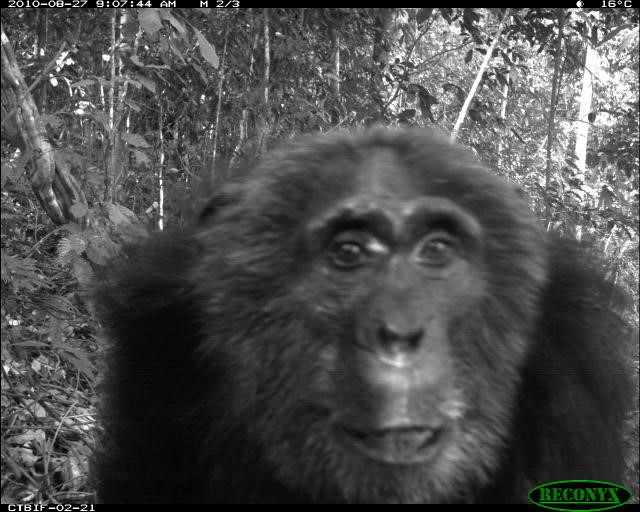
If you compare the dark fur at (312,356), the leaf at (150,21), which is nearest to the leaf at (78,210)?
the dark fur at (312,356)

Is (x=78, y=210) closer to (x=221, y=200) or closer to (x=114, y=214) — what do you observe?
(x=114, y=214)

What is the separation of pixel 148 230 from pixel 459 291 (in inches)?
61.6

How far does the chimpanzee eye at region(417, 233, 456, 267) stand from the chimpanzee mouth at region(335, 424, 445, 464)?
0.51 metres

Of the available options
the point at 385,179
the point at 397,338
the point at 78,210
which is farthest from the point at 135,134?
the point at 397,338

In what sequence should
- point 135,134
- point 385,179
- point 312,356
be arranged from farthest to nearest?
point 135,134
point 385,179
point 312,356

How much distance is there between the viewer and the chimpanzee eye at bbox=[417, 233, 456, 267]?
2303 millimetres

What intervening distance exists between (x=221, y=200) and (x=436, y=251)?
31.8 inches

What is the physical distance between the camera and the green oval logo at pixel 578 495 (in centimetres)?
249

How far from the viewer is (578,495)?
100 inches

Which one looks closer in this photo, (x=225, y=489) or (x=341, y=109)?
(x=225, y=489)

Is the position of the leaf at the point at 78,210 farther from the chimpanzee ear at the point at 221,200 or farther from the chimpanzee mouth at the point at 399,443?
the chimpanzee mouth at the point at 399,443

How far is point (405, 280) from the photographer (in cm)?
217

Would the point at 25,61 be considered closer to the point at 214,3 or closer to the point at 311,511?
the point at 214,3

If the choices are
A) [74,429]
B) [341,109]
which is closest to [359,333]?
[74,429]
